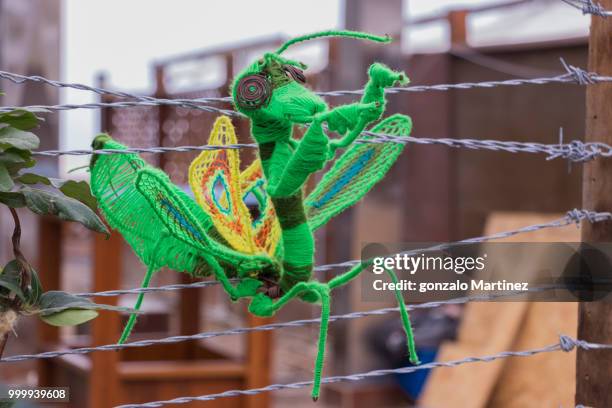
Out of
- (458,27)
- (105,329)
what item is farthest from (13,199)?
(458,27)

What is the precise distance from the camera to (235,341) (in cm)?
463

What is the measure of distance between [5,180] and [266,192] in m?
0.31

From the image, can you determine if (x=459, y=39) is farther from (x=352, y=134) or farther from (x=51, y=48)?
(x=352, y=134)

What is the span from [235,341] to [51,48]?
2.08 m

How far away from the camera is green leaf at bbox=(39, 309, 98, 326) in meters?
0.85

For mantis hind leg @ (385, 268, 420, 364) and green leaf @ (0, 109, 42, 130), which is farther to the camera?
mantis hind leg @ (385, 268, 420, 364)

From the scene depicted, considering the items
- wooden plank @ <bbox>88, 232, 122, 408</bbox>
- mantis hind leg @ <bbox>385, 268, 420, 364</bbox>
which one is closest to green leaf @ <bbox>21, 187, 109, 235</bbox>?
mantis hind leg @ <bbox>385, 268, 420, 364</bbox>

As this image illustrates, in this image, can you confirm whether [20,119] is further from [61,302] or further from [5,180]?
[61,302]

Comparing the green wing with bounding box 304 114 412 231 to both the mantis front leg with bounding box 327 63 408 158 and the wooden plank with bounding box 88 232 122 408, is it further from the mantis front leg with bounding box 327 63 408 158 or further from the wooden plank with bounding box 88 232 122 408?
the wooden plank with bounding box 88 232 122 408

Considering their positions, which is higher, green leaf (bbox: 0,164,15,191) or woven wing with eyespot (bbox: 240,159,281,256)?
green leaf (bbox: 0,164,15,191)

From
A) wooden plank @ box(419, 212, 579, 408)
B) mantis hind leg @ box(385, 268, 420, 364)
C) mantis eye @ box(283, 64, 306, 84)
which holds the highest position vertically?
mantis eye @ box(283, 64, 306, 84)

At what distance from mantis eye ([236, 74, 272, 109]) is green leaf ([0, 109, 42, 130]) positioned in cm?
25

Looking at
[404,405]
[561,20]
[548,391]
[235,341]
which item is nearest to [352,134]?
[548,391]

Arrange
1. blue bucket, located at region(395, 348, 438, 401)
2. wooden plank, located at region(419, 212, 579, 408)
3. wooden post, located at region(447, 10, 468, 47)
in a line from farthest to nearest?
1. wooden post, located at region(447, 10, 468, 47)
2. blue bucket, located at region(395, 348, 438, 401)
3. wooden plank, located at region(419, 212, 579, 408)
